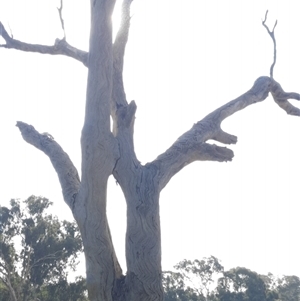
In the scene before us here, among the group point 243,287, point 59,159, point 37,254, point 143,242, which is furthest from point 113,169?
point 243,287

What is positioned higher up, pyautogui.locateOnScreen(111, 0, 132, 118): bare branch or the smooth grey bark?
pyautogui.locateOnScreen(111, 0, 132, 118): bare branch

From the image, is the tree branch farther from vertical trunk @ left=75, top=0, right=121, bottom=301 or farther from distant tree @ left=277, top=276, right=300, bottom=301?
distant tree @ left=277, top=276, right=300, bottom=301

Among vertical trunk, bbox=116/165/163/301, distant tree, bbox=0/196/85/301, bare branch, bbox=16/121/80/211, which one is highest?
distant tree, bbox=0/196/85/301

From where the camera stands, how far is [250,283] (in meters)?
42.7

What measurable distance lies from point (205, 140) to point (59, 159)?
76.9 inches

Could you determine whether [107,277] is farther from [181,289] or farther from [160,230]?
[181,289]

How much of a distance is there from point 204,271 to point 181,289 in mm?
2300

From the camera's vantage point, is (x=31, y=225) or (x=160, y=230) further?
(x=31, y=225)

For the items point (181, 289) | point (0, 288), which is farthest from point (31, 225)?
point (181, 289)

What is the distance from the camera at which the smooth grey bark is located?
6.46 meters

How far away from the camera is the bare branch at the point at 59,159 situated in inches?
279

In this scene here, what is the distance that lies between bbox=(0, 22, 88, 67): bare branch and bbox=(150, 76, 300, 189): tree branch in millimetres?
1955

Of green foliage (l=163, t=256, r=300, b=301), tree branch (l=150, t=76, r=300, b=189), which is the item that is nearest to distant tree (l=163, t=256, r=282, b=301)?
green foliage (l=163, t=256, r=300, b=301)

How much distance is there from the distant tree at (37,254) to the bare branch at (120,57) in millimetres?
23384
